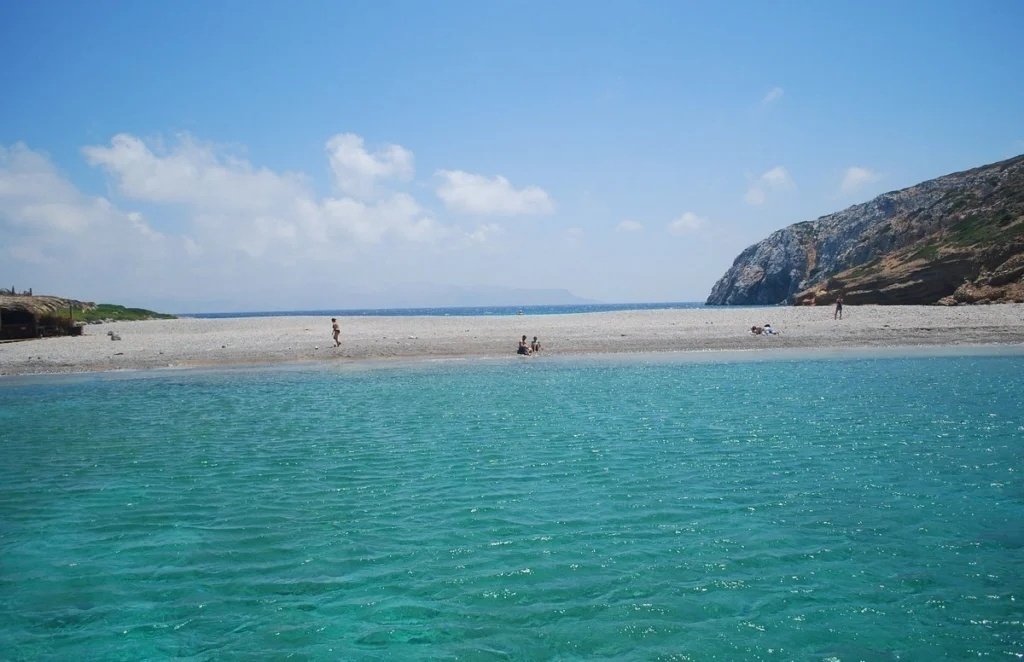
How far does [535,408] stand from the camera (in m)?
20.4

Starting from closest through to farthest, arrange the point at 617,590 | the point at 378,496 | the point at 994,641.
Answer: the point at 994,641, the point at 617,590, the point at 378,496

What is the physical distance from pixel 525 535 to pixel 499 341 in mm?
33322

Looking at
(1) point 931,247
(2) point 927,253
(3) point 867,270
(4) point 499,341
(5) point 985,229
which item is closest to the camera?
(4) point 499,341

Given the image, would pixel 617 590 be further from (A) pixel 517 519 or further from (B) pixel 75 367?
(B) pixel 75 367

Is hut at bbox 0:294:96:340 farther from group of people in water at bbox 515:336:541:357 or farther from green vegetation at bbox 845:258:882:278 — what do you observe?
green vegetation at bbox 845:258:882:278

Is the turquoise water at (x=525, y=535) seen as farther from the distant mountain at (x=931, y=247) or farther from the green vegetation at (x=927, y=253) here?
the green vegetation at (x=927, y=253)

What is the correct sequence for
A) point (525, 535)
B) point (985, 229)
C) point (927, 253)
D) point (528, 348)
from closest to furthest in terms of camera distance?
point (525, 535) → point (528, 348) → point (985, 229) → point (927, 253)

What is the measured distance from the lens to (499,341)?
42.6 m

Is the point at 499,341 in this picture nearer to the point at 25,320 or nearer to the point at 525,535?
the point at 525,535

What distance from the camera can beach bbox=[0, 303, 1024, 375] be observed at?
3712 cm

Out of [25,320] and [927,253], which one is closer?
[25,320]

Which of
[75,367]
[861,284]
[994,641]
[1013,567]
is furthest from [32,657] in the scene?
[861,284]

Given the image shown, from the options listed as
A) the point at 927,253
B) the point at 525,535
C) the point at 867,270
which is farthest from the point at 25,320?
the point at 927,253

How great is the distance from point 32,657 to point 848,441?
14786mm
